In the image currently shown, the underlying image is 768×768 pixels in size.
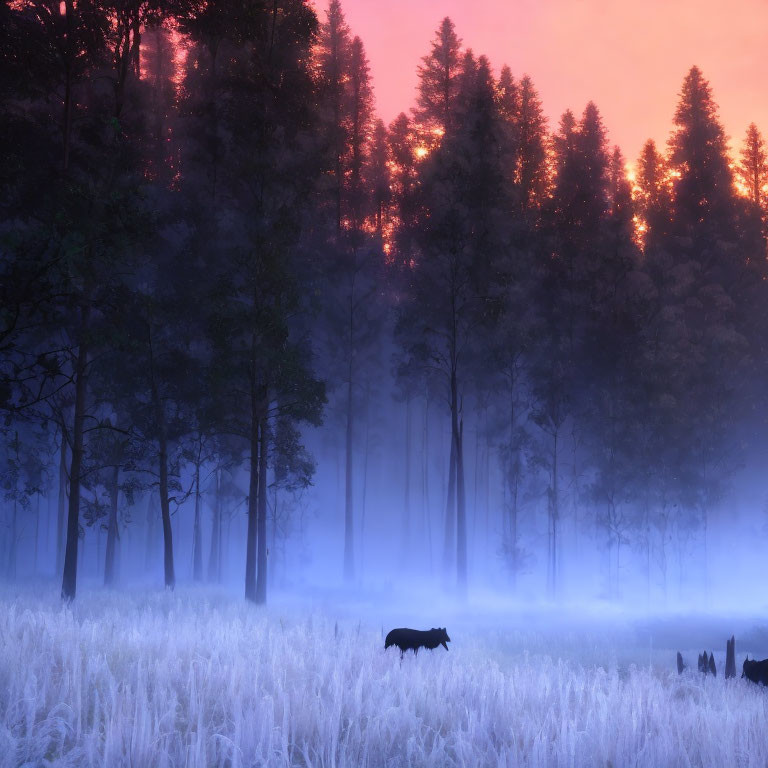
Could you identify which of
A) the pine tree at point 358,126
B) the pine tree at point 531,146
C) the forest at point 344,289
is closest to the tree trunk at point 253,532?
the forest at point 344,289

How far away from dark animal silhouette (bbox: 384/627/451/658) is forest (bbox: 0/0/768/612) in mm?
6005

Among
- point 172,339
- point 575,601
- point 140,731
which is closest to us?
point 140,731

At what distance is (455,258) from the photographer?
2184 centimetres

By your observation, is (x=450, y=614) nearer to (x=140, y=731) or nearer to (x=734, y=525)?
(x=140, y=731)

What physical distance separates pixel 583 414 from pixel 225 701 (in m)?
24.2

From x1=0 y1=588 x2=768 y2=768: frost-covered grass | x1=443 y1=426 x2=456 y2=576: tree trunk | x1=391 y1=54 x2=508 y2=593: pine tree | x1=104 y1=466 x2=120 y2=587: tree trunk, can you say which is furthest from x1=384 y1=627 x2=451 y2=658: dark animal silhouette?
x1=104 y1=466 x2=120 y2=587: tree trunk

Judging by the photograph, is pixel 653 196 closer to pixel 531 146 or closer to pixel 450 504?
pixel 531 146

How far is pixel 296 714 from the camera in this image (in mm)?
5176

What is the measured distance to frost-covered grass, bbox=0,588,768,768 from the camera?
14.6 feet

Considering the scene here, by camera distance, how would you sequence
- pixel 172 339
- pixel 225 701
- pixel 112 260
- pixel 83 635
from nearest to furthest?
pixel 225 701
pixel 83 635
pixel 112 260
pixel 172 339

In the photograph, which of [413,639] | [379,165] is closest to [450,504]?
[413,639]

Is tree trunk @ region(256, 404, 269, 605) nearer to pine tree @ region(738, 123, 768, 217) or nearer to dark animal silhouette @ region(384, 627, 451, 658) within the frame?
dark animal silhouette @ region(384, 627, 451, 658)

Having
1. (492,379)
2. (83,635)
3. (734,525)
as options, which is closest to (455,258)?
(492,379)

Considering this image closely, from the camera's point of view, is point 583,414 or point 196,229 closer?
point 196,229
